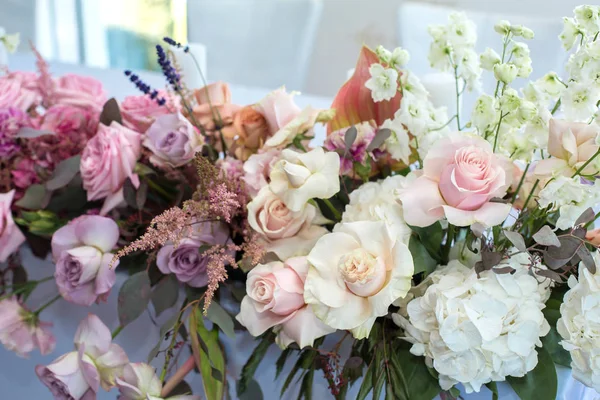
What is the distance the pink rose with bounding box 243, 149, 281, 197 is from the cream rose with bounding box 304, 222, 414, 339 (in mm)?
142

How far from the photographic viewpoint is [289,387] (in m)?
0.60

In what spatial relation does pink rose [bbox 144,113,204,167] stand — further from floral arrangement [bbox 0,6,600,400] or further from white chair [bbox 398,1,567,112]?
white chair [bbox 398,1,567,112]

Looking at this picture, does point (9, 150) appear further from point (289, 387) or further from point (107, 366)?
point (289, 387)

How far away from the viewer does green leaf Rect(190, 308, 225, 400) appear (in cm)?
59

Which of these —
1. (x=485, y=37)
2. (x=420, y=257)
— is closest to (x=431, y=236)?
(x=420, y=257)

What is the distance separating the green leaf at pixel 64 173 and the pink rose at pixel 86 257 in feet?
0.26

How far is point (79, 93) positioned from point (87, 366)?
40 cm

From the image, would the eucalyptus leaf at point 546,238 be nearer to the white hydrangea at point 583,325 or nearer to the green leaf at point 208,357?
the white hydrangea at point 583,325

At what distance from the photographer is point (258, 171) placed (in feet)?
2.01

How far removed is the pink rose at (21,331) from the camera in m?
0.70

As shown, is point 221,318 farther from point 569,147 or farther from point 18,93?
point 18,93

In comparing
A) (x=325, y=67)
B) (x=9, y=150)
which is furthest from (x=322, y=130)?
(x=325, y=67)

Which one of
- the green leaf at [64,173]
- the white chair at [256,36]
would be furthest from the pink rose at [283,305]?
the white chair at [256,36]

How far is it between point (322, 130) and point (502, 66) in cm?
64
